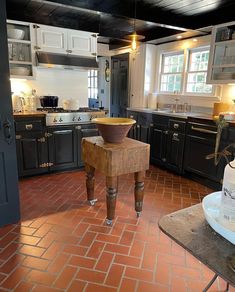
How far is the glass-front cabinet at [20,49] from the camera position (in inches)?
142

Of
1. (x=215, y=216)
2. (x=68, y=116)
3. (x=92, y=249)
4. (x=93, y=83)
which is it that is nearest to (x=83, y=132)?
(x=68, y=116)

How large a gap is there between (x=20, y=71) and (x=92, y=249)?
2.98 metres

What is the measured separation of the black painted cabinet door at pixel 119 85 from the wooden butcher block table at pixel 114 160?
146 inches

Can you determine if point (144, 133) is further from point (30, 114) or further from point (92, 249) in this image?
point (92, 249)

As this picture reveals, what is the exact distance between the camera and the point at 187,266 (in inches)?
75.9

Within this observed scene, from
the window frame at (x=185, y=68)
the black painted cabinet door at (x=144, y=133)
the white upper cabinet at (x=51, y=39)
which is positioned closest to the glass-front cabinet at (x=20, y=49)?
the white upper cabinet at (x=51, y=39)

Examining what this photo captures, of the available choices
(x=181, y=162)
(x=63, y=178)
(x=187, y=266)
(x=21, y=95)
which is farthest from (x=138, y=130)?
(x=187, y=266)

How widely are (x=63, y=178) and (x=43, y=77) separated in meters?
1.87

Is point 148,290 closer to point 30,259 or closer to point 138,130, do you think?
point 30,259

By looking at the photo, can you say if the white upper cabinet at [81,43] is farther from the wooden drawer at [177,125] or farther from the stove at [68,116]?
the wooden drawer at [177,125]

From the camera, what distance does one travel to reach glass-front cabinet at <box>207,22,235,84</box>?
11.5 ft

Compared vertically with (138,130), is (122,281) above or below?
below

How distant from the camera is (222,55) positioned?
3756mm

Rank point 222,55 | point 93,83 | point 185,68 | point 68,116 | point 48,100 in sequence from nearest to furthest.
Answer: point 222,55
point 68,116
point 48,100
point 185,68
point 93,83
